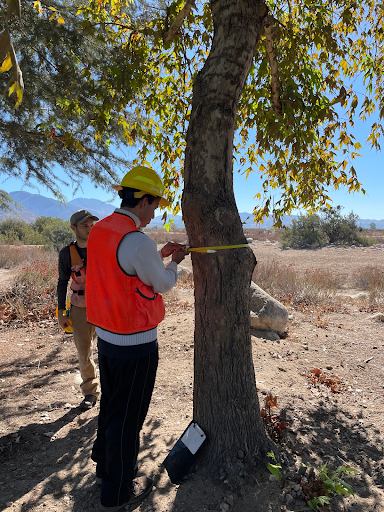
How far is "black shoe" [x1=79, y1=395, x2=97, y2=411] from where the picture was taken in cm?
365

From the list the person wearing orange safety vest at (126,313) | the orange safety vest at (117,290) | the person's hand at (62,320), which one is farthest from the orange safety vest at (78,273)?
the orange safety vest at (117,290)

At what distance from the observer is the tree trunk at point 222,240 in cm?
236

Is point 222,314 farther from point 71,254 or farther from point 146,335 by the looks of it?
point 71,254

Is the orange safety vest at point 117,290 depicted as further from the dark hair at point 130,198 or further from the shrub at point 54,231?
the shrub at point 54,231

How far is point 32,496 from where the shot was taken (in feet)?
7.70

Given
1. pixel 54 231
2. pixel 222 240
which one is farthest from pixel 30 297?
pixel 54 231

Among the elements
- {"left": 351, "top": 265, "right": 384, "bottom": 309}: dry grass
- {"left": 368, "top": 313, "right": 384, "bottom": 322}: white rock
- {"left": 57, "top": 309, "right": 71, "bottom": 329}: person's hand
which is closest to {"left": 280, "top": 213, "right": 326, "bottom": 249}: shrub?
{"left": 351, "top": 265, "right": 384, "bottom": 309}: dry grass

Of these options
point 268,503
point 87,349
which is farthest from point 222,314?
point 87,349

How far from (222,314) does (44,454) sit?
1.96 m

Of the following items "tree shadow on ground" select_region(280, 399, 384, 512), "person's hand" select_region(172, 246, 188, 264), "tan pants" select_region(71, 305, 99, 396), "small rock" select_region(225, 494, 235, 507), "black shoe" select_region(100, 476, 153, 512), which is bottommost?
"tree shadow on ground" select_region(280, 399, 384, 512)

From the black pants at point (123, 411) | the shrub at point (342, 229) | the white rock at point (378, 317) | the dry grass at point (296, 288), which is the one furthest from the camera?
the shrub at point (342, 229)

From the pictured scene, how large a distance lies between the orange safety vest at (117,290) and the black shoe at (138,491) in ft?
3.63

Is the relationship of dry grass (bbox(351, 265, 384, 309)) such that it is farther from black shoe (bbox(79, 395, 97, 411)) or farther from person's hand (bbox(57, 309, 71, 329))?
person's hand (bbox(57, 309, 71, 329))

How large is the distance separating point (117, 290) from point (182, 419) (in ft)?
6.29
